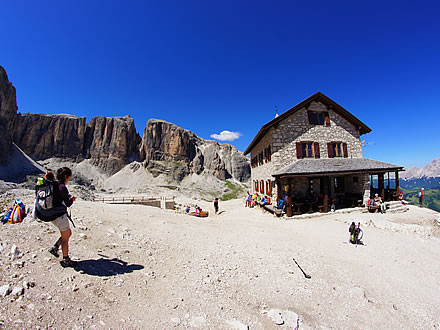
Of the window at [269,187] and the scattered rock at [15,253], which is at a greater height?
the window at [269,187]

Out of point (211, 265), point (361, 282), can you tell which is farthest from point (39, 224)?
point (361, 282)

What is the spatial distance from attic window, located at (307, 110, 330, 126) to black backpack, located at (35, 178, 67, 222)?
19090mm

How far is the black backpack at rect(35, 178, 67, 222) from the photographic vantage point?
3.66 m

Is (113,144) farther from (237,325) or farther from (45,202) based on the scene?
(237,325)

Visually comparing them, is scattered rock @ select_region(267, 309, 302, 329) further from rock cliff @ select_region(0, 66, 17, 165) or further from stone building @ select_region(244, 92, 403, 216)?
rock cliff @ select_region(0, 66, 17, 165)

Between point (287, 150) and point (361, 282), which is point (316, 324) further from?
point (287, 150)

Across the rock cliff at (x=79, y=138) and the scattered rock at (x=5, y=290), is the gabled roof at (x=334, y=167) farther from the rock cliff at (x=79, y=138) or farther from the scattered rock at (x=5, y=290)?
the rock cliff at (x=79, y=138)

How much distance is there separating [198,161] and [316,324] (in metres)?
73.9

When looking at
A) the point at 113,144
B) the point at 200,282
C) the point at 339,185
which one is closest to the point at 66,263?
the point at 200,282

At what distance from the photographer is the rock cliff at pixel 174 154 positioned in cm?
7106

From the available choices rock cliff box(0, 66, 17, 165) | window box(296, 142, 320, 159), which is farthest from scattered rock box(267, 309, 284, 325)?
rock cliff box(0, 66, 17, 165)

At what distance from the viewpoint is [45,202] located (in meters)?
3.65

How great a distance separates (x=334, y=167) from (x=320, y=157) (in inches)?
99.7

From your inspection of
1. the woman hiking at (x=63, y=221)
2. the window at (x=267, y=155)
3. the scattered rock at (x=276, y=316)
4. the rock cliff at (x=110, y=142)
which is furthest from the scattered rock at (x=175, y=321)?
the rock cliff at (x=110, y=142)
